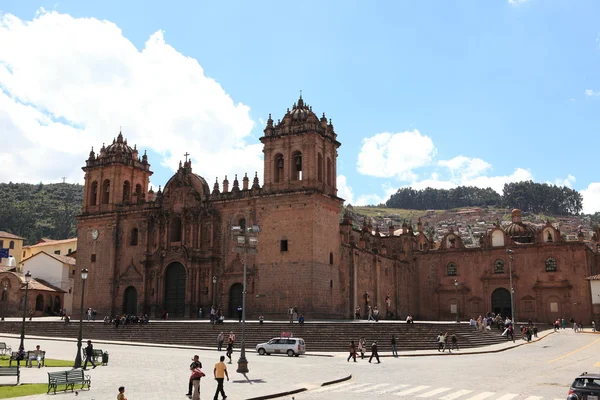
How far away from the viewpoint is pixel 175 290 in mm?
50438

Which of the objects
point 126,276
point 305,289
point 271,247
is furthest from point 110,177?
point 305,289

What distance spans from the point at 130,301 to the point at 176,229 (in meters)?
7.80

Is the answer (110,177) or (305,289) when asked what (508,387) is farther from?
(110,177)

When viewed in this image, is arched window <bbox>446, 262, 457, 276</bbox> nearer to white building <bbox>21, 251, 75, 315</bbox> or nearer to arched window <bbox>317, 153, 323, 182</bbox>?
arched window <bbox>317, 153, 323, 182</bbox>

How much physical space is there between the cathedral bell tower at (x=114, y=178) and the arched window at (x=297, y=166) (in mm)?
16136

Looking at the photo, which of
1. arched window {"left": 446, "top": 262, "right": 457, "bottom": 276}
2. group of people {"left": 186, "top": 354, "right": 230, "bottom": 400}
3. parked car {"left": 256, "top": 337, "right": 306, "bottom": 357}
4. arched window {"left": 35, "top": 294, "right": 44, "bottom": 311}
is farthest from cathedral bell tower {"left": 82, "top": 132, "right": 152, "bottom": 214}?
group of people {"left": 186, "top": 354, "right": 230, "bottom": 400}

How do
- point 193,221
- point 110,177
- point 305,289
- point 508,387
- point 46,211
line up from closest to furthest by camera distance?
1. point 508,387
2. point 305,289
3. point 193,221
4. point 110,177
5. point 46,211

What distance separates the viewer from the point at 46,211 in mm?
136250

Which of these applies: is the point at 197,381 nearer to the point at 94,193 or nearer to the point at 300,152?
the point at 300,152

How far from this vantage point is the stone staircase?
35.4 metres

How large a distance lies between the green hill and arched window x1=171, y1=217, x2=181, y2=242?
67842mm

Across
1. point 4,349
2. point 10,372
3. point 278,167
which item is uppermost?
point 278,167

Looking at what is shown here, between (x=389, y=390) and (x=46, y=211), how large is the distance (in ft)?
437

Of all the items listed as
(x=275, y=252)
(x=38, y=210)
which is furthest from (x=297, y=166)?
(x=38, y=210)
